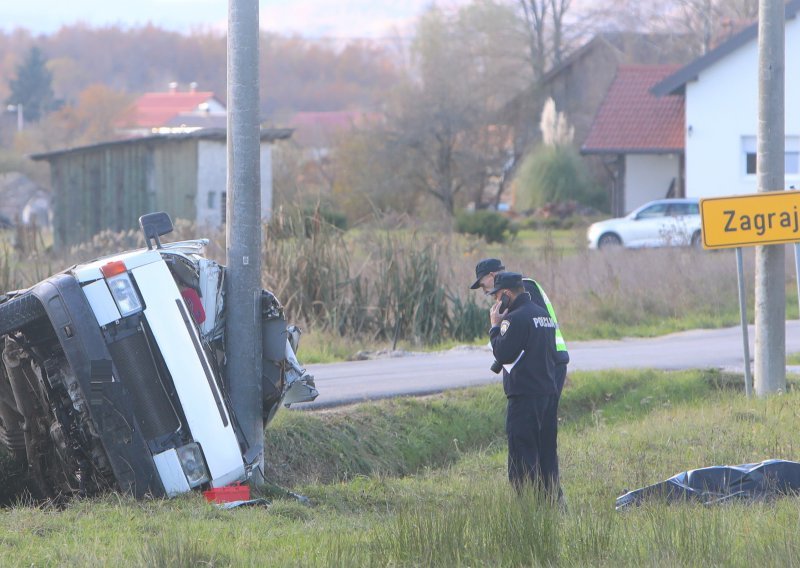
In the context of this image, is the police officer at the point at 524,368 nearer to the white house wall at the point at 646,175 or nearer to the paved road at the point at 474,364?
the paved road at the point at 474,364

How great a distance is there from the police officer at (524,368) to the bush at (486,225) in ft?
89.8

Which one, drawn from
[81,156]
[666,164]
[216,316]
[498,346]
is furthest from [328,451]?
[666,164]

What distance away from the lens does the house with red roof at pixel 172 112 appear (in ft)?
281

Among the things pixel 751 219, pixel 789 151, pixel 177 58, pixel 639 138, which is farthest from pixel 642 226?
pixel 177 58

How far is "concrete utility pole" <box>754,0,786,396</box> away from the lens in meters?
11.6

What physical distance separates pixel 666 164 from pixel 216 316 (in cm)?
3746

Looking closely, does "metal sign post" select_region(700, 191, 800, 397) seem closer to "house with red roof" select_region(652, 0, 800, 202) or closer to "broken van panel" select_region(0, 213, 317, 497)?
"broken van panel" select_region(0, 213, 317, 497)

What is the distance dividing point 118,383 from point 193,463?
2.23 feet

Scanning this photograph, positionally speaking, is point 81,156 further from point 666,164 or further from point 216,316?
point 216,316

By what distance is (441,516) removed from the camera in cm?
601

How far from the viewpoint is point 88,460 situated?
24.3ft

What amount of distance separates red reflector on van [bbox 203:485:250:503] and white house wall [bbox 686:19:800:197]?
3191 centimetres

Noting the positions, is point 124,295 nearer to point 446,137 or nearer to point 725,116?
point 725,116

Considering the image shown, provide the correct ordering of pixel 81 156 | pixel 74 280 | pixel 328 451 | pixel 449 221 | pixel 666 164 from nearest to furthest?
pixel 74 280, pixel 328 451, pixel 449 221, pixel 81 156, pixel 666 164
